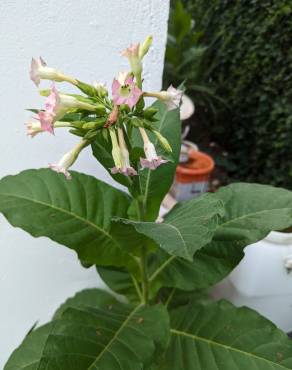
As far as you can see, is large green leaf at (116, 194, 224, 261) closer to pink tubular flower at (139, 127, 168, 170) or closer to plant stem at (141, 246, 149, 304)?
pink tubular flower at (139, 127, 168, 170)

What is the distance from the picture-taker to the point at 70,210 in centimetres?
104

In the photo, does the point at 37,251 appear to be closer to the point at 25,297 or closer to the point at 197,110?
the point at 25,297

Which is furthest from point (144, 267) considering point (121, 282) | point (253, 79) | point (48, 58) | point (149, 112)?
point (253, 79)

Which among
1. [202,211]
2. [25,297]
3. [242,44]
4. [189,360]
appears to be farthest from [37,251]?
[242,44]

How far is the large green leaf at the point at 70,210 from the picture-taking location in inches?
38.6

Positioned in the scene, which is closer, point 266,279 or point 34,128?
point 34,128

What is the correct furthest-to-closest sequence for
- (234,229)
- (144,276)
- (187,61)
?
(187,61) → (144,276) → (234,229)

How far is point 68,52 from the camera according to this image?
1.06 m

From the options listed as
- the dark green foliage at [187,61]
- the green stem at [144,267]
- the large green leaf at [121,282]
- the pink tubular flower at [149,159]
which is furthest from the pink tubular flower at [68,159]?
the dark green foliage at [187,61]

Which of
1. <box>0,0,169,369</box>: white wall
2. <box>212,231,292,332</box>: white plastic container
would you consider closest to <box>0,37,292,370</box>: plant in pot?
<box>0,0,169,369</box>: white wall

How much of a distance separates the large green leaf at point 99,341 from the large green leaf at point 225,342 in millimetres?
121

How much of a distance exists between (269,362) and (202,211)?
0.49m

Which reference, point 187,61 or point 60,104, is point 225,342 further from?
point 187,61

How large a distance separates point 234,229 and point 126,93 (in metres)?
0.52
